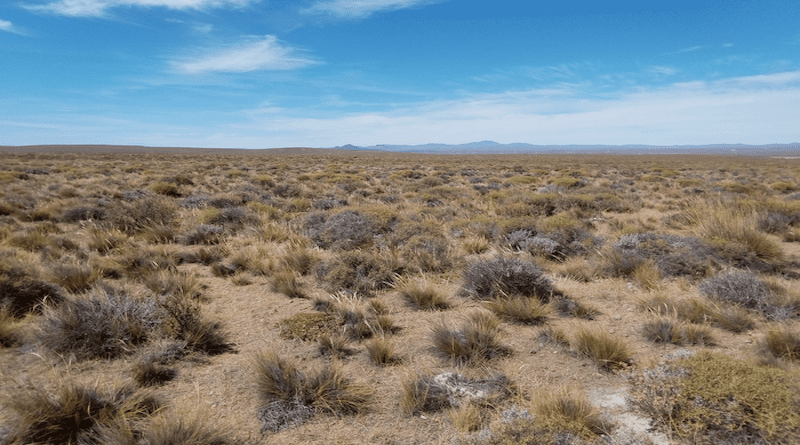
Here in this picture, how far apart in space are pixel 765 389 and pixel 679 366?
1.66 feet

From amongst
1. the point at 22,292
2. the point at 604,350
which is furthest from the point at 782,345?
the point at 22,292

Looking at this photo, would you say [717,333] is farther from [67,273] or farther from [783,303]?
[67,273]

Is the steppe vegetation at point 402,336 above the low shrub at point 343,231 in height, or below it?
below

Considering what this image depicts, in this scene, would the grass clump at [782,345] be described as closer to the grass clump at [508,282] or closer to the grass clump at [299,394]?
the grass clump at [508,282]

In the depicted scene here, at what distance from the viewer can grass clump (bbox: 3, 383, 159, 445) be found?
2.52m

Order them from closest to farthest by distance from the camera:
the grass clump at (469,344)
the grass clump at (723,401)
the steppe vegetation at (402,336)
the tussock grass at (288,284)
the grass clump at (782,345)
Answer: the grass clump at (723,401)
the steppe vegetation at (402,336)
the grass clump at (782,345)
the grass clump at (469,344)
the tussock grass at (288,284)

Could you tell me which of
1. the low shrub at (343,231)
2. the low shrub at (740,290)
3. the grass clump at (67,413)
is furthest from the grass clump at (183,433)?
A: the low shrub at (740,290)

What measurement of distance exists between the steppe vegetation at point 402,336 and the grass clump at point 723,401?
14 mm

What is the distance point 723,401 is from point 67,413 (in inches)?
177

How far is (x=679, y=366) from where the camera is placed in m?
2.93

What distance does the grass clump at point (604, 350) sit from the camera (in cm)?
353

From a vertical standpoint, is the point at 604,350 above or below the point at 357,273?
below

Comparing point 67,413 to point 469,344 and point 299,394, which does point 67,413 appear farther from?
point 469,344

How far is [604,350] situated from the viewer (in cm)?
358
